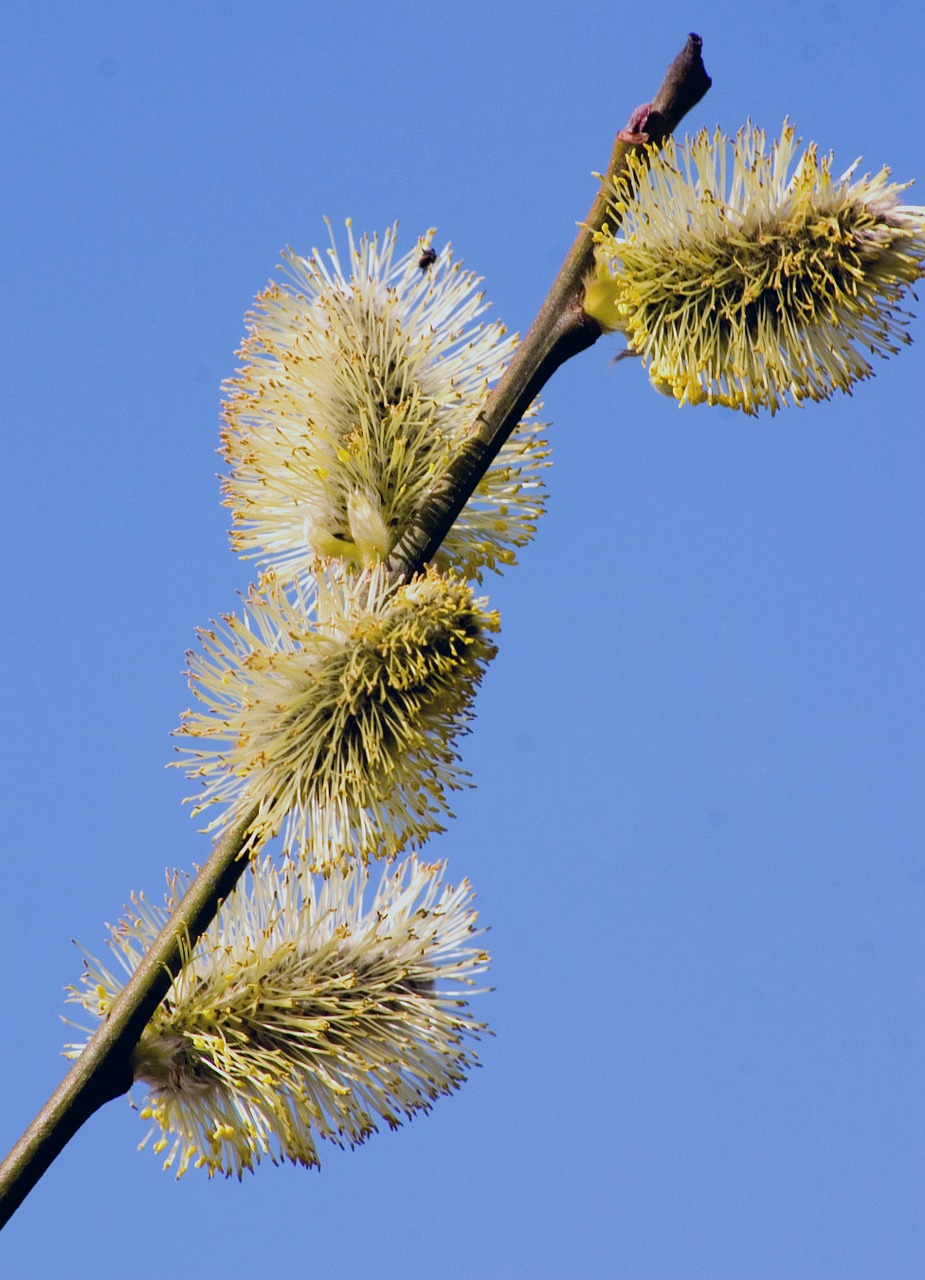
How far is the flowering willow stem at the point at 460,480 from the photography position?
8.21 feet

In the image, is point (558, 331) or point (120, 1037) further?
point (558, 331)

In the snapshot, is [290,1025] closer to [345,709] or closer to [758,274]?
[345,709]

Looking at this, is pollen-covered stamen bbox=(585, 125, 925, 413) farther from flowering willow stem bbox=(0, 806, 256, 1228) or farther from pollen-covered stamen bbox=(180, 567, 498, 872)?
Answer: flowering willow stem bbox=(0, 806, 256, 1228)

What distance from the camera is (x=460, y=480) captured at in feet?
8.74

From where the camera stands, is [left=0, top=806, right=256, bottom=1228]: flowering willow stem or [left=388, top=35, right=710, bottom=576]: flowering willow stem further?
[left=388, top=35, right=710, bottom=576]: flowering willow stem

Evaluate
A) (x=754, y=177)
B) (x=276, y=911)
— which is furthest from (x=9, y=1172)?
(x=754, y=177)

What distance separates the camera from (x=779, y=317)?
2697mm

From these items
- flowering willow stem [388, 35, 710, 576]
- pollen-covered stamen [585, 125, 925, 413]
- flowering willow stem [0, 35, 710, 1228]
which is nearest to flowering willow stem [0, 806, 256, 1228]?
flowering willow stem [0, 35, 710, 1228]

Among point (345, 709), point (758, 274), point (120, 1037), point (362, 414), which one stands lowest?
point (120, 1037)

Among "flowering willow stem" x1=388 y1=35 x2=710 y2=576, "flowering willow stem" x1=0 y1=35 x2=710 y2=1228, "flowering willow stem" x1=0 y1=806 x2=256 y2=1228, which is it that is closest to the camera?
"flowering willow stem" x1=0 y1=806 x2=256 y2=1228

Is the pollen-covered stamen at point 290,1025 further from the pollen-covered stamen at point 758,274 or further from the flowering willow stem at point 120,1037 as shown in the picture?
the pollen-covered stamen at point 758,274

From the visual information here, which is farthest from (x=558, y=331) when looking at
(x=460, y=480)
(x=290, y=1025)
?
(x=290, y=1025)

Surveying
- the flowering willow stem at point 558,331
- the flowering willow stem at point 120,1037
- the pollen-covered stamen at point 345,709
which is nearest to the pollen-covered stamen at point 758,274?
the flowering willow stem at point 558,331

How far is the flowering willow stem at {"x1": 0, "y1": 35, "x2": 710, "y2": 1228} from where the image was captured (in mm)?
2504
